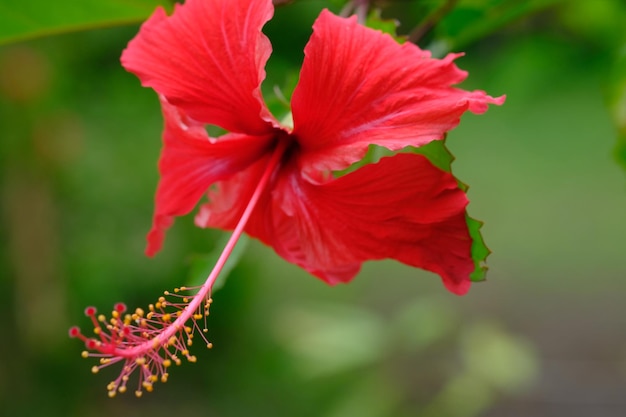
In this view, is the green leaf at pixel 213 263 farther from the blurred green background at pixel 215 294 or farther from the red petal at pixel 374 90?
the blurred green background at pixel 215 294

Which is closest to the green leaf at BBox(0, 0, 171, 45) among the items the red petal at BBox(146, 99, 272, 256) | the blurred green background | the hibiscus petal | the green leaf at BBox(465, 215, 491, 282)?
the red petal at BBox(146, 99, 272, 256)

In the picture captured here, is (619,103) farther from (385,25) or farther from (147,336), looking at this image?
(147,336)

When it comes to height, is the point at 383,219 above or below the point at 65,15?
above

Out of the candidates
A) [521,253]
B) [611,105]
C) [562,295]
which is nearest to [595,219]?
[521,253]

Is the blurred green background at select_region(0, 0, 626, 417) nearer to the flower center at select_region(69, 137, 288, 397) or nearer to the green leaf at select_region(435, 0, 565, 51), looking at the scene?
the green leaf at select_region(435, 0, 565, 51)

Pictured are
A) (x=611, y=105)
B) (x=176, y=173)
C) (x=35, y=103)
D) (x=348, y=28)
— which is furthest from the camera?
(x=35, y=103)

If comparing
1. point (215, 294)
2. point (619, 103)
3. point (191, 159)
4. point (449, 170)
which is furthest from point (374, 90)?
point (215, 294)

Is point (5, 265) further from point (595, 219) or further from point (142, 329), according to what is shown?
point (595, 219)

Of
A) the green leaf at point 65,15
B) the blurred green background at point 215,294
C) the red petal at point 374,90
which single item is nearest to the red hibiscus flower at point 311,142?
the red petal at point 374,90
